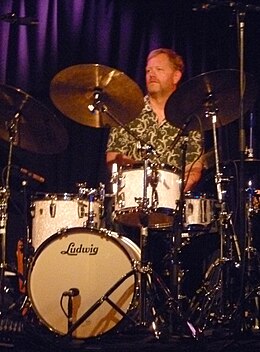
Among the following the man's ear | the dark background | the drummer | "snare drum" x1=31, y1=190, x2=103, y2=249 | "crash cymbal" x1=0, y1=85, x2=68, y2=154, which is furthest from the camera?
the man's ear

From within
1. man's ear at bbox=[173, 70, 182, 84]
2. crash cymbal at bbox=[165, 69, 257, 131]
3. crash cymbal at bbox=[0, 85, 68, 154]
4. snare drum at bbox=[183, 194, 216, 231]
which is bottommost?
snare drum at bbox=[183, 194, 216, 231]

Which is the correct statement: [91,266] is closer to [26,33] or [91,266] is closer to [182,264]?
[182,264]

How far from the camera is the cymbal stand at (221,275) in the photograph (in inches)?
157

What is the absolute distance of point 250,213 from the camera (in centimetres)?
428

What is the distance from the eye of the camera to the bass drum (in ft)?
13.0

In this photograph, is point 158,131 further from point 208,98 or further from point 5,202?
point 5,202

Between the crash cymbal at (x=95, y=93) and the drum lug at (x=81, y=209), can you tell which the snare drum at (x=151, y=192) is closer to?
the drum lug at (x=81, y=209)

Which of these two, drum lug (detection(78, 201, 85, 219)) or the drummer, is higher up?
the drummer

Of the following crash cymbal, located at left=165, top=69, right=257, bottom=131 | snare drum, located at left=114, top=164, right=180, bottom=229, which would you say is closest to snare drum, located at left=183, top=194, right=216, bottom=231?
snare drum, located at left=114, top=164, right=180, bottom=229

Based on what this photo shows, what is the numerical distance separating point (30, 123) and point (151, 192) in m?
0.77

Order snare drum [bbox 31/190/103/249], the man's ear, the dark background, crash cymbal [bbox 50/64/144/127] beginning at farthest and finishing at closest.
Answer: the man's ear
the dark background
snare drum [bbox 31/190/103/249]
crash cymbal [bbox 50/64/144/127]

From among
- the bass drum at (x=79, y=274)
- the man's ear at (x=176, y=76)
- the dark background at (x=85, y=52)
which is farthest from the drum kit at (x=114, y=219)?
the man's ear at (x=176, y=76)

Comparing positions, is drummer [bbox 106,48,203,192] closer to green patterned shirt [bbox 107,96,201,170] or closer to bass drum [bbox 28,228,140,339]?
green patterned shirt [bbox 107,96,201,170]

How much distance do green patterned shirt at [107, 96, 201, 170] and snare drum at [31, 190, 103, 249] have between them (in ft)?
2.38
